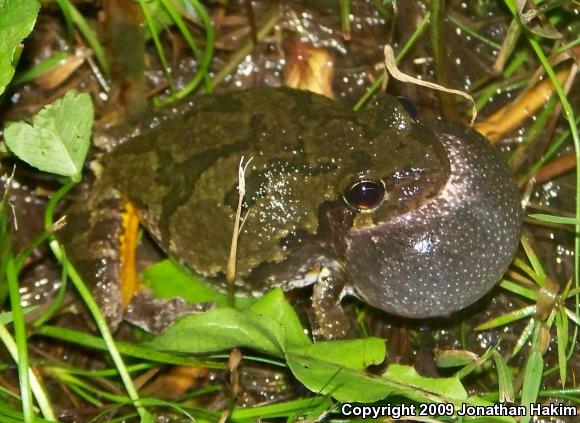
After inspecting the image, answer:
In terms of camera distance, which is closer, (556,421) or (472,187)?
(472,187)

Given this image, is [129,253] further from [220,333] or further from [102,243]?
[220,333]

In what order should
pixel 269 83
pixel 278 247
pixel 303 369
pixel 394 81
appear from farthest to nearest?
pixel 269 83 → pixel 394 81 → pixel 278 247 → pixel 303 369

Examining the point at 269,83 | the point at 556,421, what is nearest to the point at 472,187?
the point at 556,421

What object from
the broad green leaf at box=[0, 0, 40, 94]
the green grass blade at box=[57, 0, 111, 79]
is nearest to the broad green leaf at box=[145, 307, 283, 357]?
the broad green leaf at box=[0, 0, 40, 94]

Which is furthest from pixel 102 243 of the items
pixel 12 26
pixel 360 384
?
pixel 360 384

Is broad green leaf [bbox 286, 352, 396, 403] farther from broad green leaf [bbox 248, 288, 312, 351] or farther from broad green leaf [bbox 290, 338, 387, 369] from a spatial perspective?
broad green leaf [bbox 248, 288, 312, 351]

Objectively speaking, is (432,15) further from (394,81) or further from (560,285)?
(560,285)

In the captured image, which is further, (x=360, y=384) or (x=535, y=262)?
(x=535, y=262)
